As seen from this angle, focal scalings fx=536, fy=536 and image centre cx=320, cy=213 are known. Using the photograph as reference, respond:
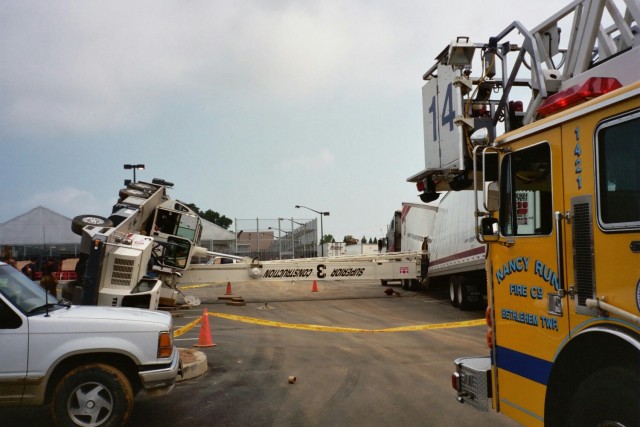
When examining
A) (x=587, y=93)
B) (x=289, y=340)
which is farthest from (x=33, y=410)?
(x=587, y=93)

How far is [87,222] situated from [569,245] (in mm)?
11209


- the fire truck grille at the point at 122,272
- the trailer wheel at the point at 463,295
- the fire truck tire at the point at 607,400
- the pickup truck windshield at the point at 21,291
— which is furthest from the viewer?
the trailer wheel at the point at 463,295

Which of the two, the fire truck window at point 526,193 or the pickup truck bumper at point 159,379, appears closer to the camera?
the fire truck window at point 526,193

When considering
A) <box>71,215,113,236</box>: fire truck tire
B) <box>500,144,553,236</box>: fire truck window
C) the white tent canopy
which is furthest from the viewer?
the white tent canopy

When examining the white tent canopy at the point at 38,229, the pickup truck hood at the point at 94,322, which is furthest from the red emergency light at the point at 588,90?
the white tent canopy at the point at 38,229

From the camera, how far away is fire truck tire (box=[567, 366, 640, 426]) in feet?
10.3

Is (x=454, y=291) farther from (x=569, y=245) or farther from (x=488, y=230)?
(x=569, y=245)

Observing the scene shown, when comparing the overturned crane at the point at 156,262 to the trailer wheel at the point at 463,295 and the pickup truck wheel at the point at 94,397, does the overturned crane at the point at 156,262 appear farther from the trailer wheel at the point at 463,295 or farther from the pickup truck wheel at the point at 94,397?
the pickup truck wheel at the point at 94,397

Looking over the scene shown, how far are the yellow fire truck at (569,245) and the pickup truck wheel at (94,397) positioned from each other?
3322 mm

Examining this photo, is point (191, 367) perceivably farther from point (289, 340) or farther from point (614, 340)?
point (614, 340)

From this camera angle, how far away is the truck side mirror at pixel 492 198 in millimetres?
4497

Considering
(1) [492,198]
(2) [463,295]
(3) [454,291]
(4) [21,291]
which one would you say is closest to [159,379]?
(4) [21,291]

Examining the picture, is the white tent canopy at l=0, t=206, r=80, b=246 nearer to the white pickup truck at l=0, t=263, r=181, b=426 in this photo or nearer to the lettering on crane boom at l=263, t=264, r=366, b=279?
the lettering on crane boom at l=263, t=264, r=366, b=279

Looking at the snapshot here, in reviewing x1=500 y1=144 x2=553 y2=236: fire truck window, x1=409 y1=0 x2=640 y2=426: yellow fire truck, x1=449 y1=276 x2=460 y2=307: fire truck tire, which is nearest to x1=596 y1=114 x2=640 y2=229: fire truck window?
x1=409 y1=0 x2=640 y2=426: yellow fire truck
